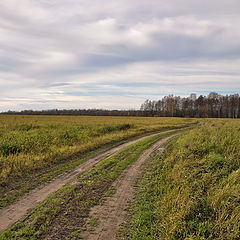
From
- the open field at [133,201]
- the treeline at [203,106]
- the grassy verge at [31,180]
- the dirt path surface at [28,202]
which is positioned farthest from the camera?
the treeline at [203,106]

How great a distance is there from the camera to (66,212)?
14.5 feet

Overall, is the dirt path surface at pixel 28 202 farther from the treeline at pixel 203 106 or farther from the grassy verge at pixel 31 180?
the treeline at pixel 203 106

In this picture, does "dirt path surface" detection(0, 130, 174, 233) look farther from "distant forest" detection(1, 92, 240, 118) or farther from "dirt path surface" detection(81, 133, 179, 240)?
"distant forest" detection(1, 92, 240, 118)

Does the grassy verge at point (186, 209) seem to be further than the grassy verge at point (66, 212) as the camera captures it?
No

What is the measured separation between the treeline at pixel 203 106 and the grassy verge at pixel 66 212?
93.8 meters

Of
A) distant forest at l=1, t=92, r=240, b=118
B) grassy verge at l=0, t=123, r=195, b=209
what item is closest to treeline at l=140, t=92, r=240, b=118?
distant forest at l=1, t=92, r=240, b=118

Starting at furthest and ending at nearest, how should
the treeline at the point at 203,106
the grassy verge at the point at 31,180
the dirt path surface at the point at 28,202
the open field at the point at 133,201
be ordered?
1. the treeline at the point at 203,106
2. the grassy verge at the point at 31,180
3. the dirt path surface at the point at 28,202
4. the open field at the point at 133,201

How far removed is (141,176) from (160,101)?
114 m

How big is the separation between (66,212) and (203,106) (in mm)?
109097

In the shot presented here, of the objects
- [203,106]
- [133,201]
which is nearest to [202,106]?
[203,106]

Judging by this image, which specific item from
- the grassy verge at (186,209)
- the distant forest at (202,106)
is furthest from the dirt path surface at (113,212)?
the distant forest at (202,106)

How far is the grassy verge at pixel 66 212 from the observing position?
12.1ft

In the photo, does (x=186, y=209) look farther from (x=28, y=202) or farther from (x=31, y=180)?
(x=31, y=180)

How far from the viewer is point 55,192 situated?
18.3ft
